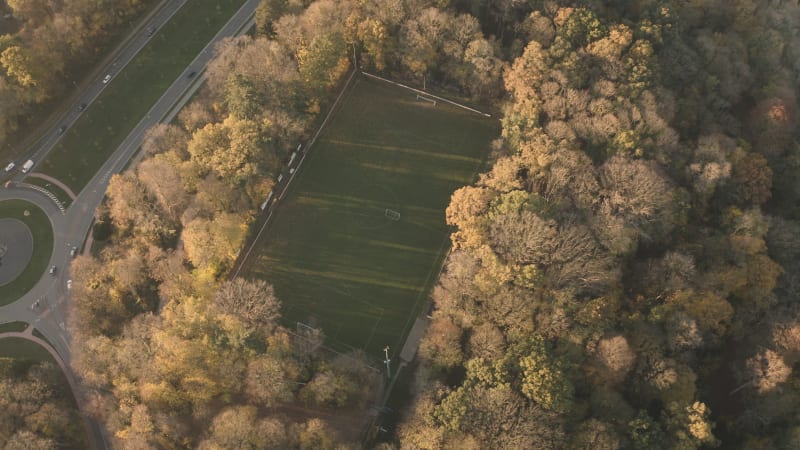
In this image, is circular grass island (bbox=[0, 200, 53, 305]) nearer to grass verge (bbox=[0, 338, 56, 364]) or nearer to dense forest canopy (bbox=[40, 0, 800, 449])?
grass verge (bbox=[0, 338, 56, 364])

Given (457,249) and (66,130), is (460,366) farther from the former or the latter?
(66,130)

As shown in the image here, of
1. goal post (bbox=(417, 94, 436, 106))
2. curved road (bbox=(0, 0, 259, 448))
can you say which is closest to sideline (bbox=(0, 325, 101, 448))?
curved road (bbox=(0, 0, 259, 448))

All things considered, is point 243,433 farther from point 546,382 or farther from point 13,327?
point 13,327

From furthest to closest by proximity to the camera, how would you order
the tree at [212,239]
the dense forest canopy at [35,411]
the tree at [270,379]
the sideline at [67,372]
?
the tree at [212,239] < the sideline at [67,372] < the tree at [270,379] < the dense forest canopy at [35,411]

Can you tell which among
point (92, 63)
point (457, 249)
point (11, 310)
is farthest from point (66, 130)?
point (457, 249)

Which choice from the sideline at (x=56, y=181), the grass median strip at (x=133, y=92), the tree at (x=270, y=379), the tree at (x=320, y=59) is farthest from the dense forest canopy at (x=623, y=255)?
the sideline at (x=56, y=181)

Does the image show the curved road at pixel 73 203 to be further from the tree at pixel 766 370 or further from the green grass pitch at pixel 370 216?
the tree at pixel 766 370
